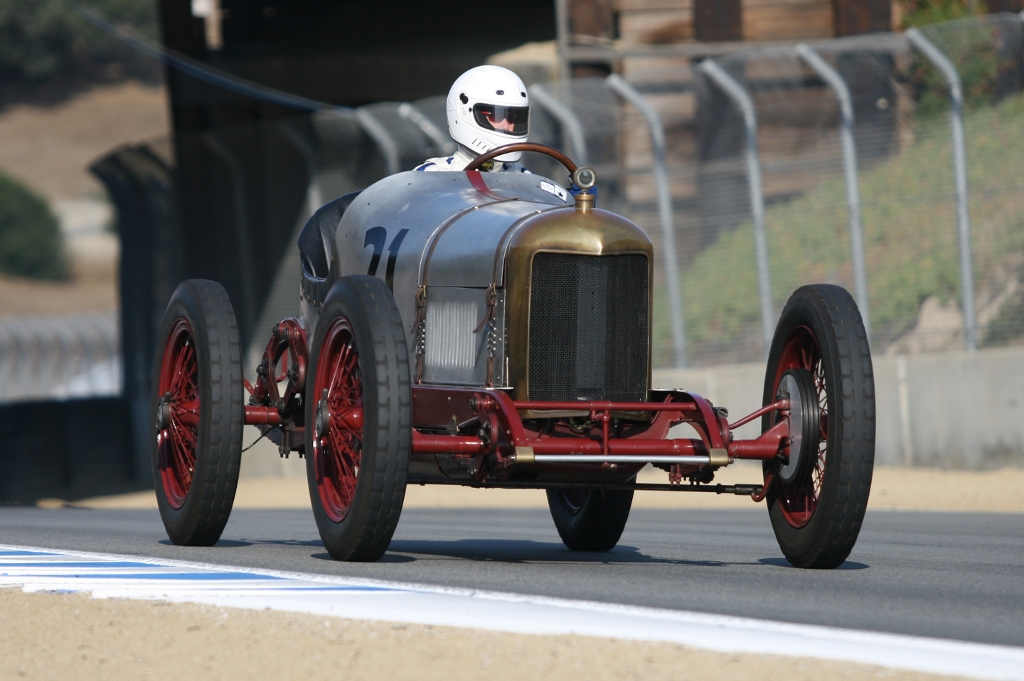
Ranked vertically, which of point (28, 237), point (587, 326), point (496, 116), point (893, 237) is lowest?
point (587, 326)

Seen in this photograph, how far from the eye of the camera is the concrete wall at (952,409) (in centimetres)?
1489

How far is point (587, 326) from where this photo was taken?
22.9ft

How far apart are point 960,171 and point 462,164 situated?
322 inches

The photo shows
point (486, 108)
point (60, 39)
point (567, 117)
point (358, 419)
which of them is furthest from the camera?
point (60, 39)

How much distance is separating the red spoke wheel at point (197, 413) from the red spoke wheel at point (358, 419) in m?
0.58

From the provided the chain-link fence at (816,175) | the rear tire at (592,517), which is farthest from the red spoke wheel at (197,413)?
the chain-link fence at (816,175)

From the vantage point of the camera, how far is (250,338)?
864 inches

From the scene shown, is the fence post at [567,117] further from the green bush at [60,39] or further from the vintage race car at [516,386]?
the green bush at [60,39]

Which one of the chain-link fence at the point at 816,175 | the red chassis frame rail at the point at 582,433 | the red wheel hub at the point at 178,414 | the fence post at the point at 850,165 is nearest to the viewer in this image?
the red chassis frame rail at the point at 582,433

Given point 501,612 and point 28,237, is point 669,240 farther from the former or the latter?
point 28,237

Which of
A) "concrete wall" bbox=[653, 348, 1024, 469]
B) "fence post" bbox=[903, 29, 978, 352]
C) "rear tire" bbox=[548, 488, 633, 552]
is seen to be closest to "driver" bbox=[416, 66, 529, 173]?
"rear tire" bbox=[548, 488, 633, 552]

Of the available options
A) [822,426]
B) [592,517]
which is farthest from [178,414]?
[822,426]

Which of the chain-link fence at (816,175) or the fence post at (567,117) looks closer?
the chain-link fence at (816,175)

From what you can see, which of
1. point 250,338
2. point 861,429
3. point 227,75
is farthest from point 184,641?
point 227,75
